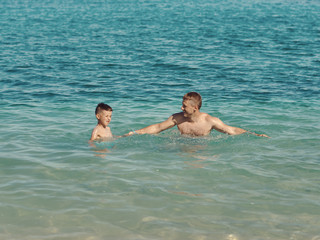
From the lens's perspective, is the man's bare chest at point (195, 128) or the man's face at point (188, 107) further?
the man's bare chest at point (195, 128)

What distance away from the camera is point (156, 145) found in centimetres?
996

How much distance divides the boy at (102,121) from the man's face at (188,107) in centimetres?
150

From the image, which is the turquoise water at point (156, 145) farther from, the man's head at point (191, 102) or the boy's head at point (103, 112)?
the man's head at point (191, 102)

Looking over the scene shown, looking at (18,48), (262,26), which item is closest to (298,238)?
(18,48)

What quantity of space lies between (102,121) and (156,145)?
1.21m

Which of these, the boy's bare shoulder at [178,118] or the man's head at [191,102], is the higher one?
the man's head at [191,102]

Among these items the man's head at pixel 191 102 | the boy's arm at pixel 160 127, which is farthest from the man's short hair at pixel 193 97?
the boy's arm at pixel 160 127

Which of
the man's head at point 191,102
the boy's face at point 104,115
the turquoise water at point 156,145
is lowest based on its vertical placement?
the turquoise water at point 156,145

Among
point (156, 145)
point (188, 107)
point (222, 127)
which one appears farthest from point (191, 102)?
point (156, 145)

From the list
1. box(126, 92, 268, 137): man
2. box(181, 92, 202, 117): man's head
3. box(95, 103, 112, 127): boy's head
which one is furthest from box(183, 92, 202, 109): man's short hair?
box(95, 103, 112, 127): boy's head

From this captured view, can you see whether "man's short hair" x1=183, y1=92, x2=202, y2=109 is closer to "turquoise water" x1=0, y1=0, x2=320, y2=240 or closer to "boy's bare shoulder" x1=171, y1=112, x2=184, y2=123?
"boy's bare shoulder" x1=171, y1=112, x2=184, y2=123

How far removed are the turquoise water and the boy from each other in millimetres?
297

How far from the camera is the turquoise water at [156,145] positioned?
21.2ft

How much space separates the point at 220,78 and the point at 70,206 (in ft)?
40.6
